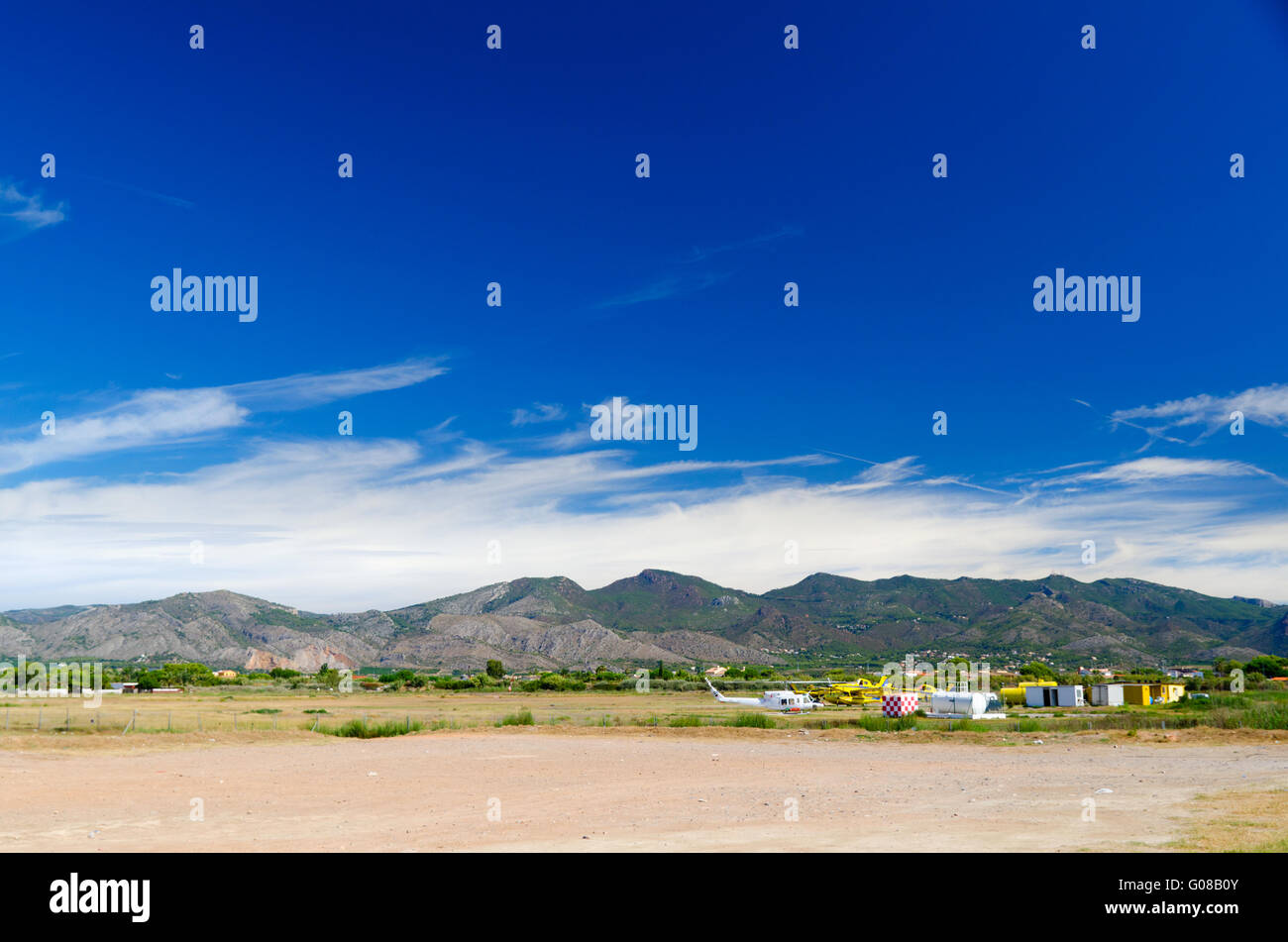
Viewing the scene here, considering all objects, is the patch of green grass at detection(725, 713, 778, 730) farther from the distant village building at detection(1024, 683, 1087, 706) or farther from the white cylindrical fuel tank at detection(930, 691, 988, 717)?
the distant village building at detection(1024, 683, 1087, 706)

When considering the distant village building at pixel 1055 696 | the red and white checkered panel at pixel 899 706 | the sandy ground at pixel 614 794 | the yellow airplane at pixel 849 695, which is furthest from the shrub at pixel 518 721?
the distant village building at pixel 1055 696

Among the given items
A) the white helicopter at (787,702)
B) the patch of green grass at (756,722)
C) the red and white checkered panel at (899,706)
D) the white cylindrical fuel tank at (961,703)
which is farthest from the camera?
the white helicopter at (787,702)

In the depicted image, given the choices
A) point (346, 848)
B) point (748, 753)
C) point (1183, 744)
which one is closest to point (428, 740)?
→ point (748, 753)

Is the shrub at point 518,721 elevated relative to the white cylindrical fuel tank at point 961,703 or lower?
elevated

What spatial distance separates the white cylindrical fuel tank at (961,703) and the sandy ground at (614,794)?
1431cm

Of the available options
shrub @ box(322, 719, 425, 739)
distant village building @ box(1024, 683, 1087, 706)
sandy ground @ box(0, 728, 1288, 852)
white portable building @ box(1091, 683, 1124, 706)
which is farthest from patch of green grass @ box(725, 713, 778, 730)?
white portable building @ box(1091, 683, 1124, 706)

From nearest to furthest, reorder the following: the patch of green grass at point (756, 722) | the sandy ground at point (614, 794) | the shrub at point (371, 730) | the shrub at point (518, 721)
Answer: the sandy ground at point (614, 794), the shrub at point (371, 730), the patch of green grass at point (756, 722), the shrub at point (518, 721)

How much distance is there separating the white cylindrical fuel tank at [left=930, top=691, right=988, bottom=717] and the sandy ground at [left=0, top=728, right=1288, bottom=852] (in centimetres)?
1431

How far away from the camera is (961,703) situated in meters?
50.4

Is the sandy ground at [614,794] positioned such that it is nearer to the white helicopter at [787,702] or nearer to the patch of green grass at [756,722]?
the patch of green grass at [756,722]

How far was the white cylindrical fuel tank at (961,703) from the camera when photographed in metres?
49.8

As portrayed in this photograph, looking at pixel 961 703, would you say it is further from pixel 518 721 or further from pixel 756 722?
pixel 518 721
